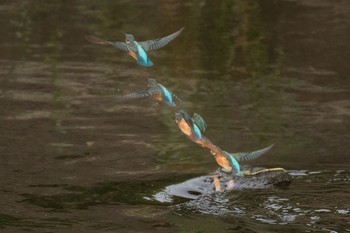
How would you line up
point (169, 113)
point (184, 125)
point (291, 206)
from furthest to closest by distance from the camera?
1. point (169, 113)
2. point (291, 206)
3. point (184, 125)

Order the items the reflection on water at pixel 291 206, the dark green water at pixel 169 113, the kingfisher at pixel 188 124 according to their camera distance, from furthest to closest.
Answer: the dark green water at pixel 169 113 → the reflection on water at pixel 291 206 → the kingfisher at pixel 188 124

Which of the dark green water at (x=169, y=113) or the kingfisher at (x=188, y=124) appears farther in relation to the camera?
the dark green water at (x=169, y=113)

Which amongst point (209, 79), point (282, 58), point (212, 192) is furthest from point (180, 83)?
point (212, 192)

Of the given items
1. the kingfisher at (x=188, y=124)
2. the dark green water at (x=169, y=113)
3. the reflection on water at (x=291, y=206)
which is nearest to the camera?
the kingfisher at (x=188, y=124)

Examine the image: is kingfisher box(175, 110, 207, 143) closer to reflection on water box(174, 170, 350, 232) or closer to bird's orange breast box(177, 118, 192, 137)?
bird's orange breast box(177, 118, 192, 137)

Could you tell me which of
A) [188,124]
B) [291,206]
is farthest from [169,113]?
[188,124]

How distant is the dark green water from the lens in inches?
203

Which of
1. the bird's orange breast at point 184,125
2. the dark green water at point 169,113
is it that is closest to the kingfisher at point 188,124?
the bird's orange breast at point 184,125

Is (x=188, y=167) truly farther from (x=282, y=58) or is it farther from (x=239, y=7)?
(x=239, y=7)

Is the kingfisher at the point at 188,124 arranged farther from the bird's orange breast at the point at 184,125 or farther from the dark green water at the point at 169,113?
the dark green water at the point at 169,113

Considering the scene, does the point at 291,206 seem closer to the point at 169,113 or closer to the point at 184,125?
the point at 184,125

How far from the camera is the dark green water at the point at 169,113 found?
517 cm

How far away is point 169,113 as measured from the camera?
294 inches

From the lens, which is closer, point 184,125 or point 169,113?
point 184,125
